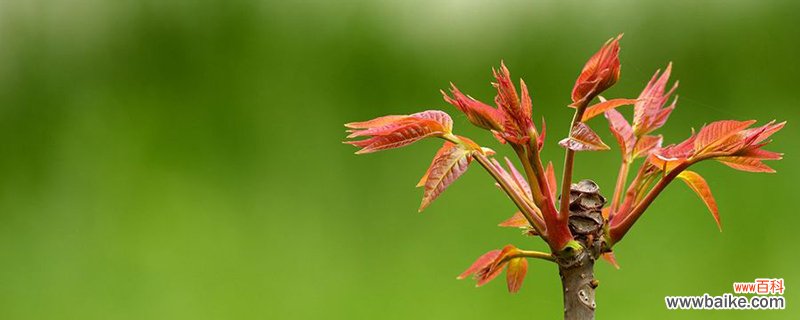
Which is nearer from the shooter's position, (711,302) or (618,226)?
(618,226)

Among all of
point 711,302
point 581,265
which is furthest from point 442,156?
point 711,302

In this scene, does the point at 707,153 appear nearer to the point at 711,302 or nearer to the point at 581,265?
the point at 581,265

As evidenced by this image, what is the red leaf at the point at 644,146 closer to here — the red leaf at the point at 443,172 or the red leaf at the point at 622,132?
the red leaf at the point at 622,132

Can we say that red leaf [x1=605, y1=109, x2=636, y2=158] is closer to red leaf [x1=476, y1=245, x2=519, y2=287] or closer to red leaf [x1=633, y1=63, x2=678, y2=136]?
red leaf [x1=633, y1=63, x2=678, y2=136]

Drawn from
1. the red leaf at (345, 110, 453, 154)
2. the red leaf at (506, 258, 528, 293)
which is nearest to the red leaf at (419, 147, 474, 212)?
the red leaf at (345, 110, 453, 154)

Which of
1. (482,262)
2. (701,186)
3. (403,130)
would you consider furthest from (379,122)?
(701,186)
